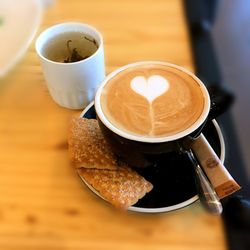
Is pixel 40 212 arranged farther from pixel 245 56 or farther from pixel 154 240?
pixel 245 56

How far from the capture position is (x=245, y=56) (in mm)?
871

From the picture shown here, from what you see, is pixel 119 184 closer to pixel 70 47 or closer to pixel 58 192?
pixel 58 192

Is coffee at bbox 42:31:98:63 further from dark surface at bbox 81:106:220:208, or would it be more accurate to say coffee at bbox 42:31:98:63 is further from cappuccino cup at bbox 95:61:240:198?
dark surface at bbox 81:106:220:208

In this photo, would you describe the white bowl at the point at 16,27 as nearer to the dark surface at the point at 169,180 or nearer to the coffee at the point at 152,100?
the coffee at the point at 152,100

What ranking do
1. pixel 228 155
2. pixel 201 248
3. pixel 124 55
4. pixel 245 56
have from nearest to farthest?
pixel 201 248 < pixel 228 155 < pixel 124 55 < pixel 245 56

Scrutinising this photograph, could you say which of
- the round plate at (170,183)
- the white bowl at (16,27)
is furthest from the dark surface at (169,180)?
the white bowl at (16,27)

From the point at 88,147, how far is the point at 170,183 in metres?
0.13

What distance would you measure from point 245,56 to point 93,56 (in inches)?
17.6

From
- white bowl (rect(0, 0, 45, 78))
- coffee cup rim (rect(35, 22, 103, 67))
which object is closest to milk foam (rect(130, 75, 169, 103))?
coffee cup rim (rect(35, 22, 103, 67))

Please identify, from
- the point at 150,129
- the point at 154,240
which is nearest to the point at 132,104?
the point at 150,129

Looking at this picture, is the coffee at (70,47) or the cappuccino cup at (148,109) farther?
A: the coffee at (70,47)

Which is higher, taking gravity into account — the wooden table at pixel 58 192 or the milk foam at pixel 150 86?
the milk foam at pixel 150 86

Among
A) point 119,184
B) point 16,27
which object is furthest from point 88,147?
point 16,27

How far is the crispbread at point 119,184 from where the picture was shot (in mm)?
472
